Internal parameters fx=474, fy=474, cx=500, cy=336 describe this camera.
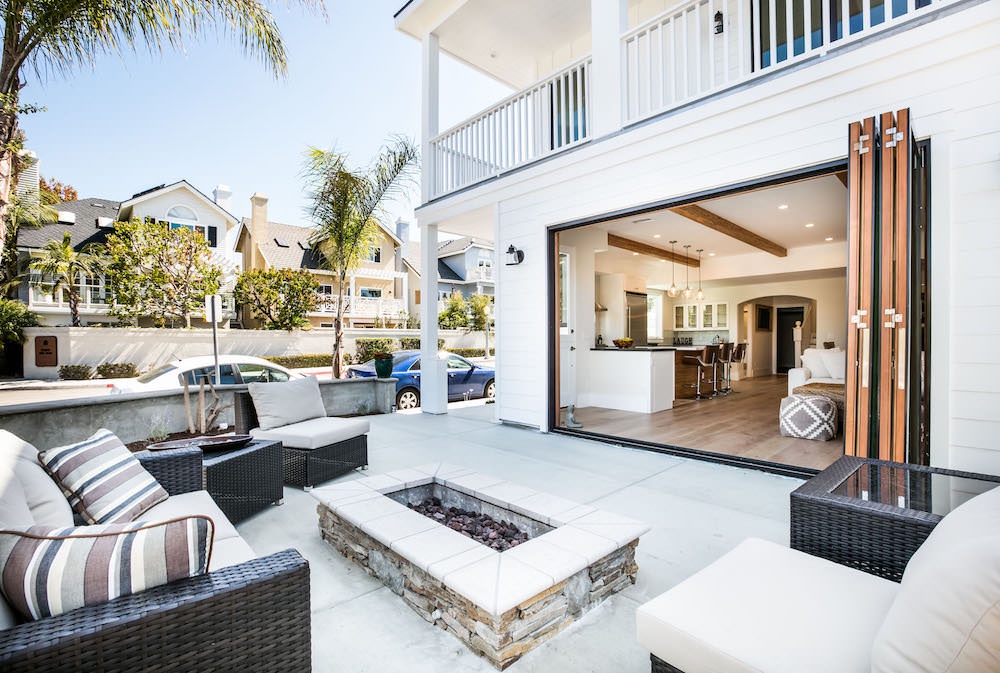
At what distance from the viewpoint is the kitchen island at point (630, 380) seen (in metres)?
7.32

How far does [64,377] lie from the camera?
13.6 metres

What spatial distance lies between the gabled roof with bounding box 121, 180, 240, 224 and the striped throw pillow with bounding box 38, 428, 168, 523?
2159cm

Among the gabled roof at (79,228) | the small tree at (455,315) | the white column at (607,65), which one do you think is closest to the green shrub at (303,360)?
the small tree at (455,315)

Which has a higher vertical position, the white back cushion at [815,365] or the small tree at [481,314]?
the small tree at [481,314]

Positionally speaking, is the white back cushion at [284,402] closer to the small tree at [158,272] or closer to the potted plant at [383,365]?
the potted plant at [383,365]

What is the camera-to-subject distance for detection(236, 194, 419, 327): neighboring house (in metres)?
21.7

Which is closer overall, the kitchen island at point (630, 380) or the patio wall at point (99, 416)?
the patio wall at point (99, 416)

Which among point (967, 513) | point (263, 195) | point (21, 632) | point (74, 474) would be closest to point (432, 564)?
point (21, 632)

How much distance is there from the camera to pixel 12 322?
13.6 metres

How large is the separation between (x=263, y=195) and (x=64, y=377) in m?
11.4

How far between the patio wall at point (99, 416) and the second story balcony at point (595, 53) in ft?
14.8

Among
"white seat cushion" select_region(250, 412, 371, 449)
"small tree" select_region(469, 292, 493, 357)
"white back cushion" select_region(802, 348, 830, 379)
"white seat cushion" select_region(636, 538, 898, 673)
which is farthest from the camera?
"small tree" select_region(469, 292, 493, 357)

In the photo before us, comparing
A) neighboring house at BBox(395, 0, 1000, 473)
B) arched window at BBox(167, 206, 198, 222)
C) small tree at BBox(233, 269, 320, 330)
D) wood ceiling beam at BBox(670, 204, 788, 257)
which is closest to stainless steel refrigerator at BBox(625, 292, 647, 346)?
neighboring house at BBox(395, 0, 1000, 473)

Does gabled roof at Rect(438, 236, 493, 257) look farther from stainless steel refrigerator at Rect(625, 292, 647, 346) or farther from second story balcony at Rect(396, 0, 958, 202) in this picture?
second story balcony at Rect(396, 0, 958, 202)
